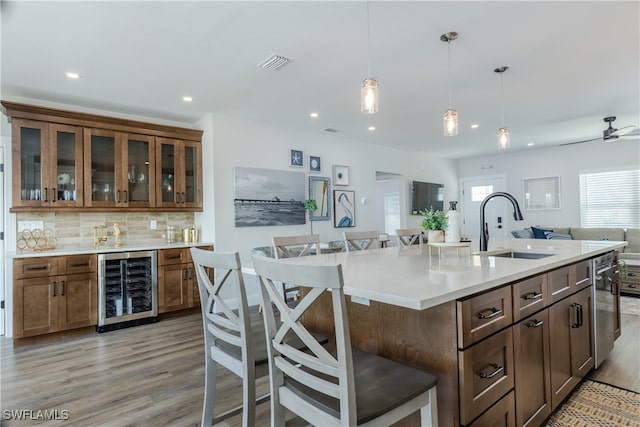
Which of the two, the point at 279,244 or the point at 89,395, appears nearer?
the point at 89,395

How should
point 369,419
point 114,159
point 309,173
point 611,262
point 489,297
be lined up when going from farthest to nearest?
point 309,173 < point 114,159 < point 611,262 < point 489,297 < point 369,419

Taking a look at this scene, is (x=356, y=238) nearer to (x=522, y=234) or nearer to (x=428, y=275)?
(x=428, y=275)

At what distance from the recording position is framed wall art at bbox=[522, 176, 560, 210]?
717 cm

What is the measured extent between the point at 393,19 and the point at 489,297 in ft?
6.66

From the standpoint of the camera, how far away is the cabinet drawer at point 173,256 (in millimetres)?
4047

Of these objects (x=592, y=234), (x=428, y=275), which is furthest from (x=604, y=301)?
(x=592, y=234)

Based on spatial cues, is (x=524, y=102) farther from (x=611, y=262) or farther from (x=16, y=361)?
(x=16, y=361)

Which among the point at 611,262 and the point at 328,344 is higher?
the point at 611,262

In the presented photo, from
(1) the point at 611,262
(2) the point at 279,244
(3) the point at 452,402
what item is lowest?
(3) the point at 452,402

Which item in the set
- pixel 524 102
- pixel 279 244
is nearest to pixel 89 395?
pixel 279 244

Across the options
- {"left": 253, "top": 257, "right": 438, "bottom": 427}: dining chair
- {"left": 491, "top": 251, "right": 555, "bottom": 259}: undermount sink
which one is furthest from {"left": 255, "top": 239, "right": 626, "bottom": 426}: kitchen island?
{"left": 491, "top": 251, "right": 555, "bottom": 259}: undermount sink

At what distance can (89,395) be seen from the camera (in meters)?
2.31

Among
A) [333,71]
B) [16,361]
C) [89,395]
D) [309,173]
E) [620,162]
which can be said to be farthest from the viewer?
[620,162]

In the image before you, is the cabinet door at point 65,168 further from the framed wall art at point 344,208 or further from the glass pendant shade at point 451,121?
the glass pendant shade at point 451,121
